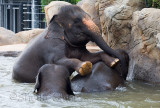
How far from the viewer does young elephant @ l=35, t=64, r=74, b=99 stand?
6.10 metres

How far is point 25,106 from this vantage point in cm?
557

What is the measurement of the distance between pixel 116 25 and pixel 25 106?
14.0 ft

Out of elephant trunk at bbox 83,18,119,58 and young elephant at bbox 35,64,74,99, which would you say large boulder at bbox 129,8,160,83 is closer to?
elephant trunk at bbox 83,18,119,58

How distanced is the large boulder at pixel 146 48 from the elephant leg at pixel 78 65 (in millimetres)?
1603

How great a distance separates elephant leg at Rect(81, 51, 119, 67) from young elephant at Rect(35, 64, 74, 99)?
1187 millimetres

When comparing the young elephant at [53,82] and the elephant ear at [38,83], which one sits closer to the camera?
the young elephant at [53,82]

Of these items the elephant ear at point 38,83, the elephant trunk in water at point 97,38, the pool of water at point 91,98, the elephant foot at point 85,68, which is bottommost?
the pool of water at point 91,98

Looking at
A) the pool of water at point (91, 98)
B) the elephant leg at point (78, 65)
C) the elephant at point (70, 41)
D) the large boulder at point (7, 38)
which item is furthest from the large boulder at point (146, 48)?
the large boulder at point (7, 38)

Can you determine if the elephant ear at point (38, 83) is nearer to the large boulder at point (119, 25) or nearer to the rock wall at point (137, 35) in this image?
the rock wall at point (137, 35)

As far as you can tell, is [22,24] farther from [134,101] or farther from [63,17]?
[134,101]

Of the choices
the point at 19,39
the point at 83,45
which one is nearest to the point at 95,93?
the point at 83,45

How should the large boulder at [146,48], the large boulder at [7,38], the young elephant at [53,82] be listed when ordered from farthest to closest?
the large boulder at [7,38] → the large boulder at [146,48] → the young elephant at [53,82]

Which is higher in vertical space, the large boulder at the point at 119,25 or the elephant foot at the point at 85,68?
the large boulder at the point at 119,25

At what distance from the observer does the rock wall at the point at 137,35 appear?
8.15 metres
